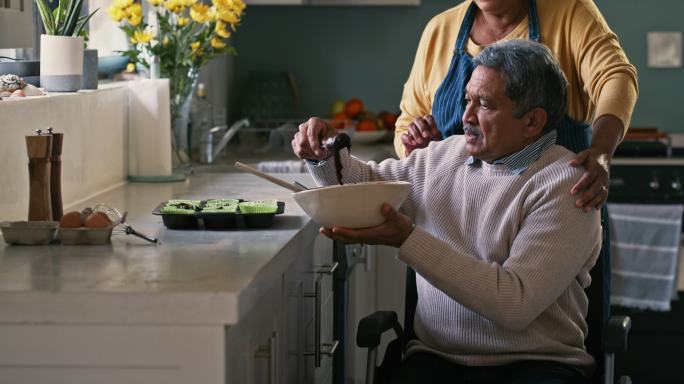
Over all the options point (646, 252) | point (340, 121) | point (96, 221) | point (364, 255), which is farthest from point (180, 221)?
point (646, 252)

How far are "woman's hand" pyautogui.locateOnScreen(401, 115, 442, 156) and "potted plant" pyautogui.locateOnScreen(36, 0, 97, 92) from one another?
0.78m

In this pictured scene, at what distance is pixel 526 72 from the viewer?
6.76 feet

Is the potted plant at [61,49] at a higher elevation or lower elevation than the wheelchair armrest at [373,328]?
higher

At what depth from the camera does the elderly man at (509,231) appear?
77.2 inches

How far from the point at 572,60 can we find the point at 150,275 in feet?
4.26

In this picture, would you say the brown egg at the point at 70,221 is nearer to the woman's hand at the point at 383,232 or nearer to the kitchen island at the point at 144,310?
the kitchen island at the point at 144,310

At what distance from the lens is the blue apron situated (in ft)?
7.97

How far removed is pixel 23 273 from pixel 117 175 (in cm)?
130

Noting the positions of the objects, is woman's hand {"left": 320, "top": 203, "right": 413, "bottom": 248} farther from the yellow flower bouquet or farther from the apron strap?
the yellow flower bouquet

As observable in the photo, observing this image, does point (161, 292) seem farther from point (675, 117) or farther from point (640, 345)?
point (675, 117)

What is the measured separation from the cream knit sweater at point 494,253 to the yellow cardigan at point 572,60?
0.33 metres

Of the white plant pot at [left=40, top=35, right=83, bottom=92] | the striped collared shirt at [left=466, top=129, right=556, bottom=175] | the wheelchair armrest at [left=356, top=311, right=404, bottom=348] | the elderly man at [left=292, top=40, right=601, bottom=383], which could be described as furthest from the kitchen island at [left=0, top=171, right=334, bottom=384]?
the white plant pot at [left=40, top=35, right=83, bottom=92]

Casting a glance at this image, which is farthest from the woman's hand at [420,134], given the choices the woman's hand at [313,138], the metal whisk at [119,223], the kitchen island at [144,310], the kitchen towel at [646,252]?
the kitchen towel at [646,252]

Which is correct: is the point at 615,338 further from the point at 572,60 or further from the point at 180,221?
the point at 180,221
